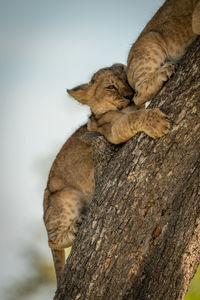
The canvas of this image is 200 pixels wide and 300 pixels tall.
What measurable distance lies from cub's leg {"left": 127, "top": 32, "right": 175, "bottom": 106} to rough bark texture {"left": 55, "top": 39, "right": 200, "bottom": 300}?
0.80 m

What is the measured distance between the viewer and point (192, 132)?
293 cm

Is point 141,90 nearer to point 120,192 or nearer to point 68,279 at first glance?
point 120,192

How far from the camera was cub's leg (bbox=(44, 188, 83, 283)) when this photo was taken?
428cm

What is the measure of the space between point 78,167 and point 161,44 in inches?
59.3

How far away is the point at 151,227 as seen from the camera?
2875 millimetres

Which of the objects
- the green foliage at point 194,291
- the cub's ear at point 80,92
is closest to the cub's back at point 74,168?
the cub's ear at point 80,92

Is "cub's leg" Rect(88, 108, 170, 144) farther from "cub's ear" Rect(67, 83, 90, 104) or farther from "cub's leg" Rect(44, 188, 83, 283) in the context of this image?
"cub's leg" Rect(44, 188, 83, 283)

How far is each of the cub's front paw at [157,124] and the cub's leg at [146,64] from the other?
2.08 ft

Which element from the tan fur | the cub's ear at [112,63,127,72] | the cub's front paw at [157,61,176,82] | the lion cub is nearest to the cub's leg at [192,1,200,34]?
the tan fur

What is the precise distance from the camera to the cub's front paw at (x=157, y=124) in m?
3.02

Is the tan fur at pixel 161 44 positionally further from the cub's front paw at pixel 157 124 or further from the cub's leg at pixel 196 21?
the cub's front paw at pixel 157 124

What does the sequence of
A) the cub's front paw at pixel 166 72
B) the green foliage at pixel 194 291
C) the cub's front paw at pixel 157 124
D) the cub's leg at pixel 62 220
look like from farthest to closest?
1. the green foliage at pixel 194 291
2. the cub's leg at pixel 62 220
3. the cub's front paw at pixel 166 72
4. the cub's front paw at pixel 157 124

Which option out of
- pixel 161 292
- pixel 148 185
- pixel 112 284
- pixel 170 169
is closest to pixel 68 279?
pixel 112 284

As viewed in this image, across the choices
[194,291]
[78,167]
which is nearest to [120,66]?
[78,167]
